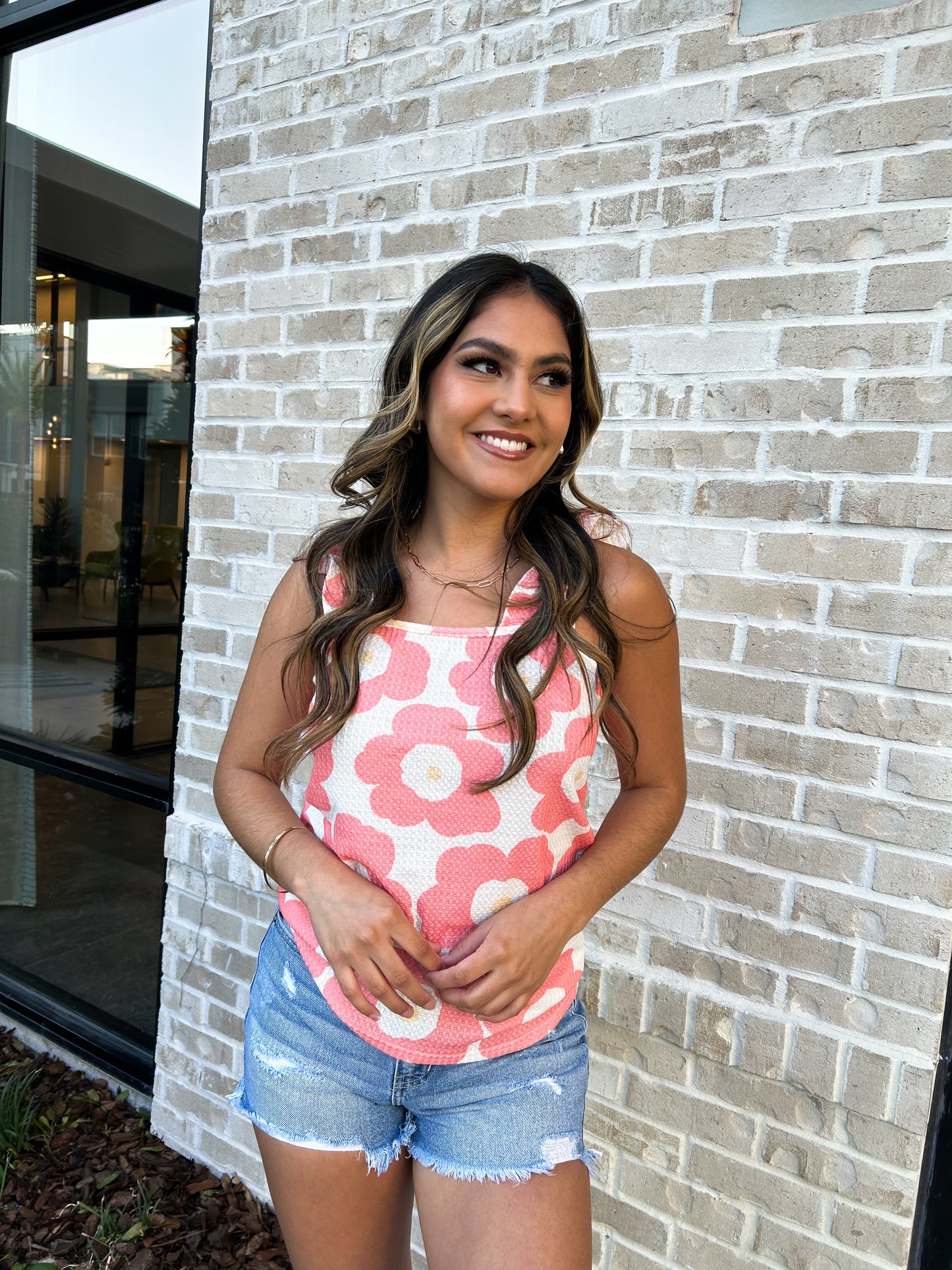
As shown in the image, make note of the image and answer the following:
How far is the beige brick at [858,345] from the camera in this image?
1.65m

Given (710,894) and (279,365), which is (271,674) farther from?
(279,365)

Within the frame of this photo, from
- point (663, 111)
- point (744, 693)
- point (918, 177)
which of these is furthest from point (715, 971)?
point (663, 111)

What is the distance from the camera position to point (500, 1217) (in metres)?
1.30

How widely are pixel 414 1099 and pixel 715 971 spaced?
0.80 m

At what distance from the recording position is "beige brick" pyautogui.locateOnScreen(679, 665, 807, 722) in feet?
5.90

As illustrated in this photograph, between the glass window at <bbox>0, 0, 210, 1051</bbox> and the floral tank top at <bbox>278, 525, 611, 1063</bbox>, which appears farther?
the glass window at <bbox>0, 0, 210, 1051</bbox>

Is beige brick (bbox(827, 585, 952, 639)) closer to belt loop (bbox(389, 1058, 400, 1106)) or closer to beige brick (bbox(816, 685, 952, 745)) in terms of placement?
beige brick (bbox(816, 685, 952, 745))

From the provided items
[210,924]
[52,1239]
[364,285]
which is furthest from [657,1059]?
[364,285]

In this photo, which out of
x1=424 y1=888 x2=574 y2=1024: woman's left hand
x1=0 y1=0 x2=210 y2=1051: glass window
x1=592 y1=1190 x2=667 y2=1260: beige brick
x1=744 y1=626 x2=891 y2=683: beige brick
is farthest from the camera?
x1=0 y1=0 x2=210 y2=1051: glass window

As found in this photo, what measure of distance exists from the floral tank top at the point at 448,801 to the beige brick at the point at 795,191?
0.98 m

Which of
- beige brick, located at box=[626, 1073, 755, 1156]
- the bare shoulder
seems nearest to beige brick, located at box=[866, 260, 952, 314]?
the bare shoulder

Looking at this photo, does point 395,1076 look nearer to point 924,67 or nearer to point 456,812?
point 456,812

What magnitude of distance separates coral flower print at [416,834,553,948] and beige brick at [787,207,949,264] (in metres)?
1.26

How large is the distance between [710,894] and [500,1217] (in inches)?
32.2
